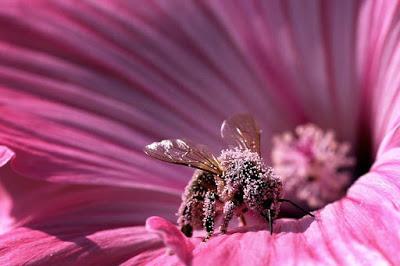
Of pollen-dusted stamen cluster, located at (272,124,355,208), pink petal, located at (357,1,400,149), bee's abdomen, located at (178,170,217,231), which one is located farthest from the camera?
pollen-dusted stamen cluster, located at (272,124,355,208)

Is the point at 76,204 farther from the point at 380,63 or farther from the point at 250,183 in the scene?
the point at 380,63

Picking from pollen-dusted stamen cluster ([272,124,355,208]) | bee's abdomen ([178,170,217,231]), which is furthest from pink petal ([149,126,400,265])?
pollen-dusted stamen cluster ([272,124,355,208])

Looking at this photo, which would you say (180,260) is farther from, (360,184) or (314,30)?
(314,30)

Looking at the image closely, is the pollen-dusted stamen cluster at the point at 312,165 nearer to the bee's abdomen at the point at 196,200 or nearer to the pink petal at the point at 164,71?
the pink petal at the point at 164,71

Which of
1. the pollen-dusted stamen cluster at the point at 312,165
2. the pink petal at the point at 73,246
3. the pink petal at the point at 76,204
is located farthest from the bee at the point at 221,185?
the pollen-dusted stamen cluster at the point at 312,165

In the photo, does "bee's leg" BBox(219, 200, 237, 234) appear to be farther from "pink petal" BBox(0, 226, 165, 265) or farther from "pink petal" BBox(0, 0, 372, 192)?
"pink petal" BBox(0, 0, 372, 192)

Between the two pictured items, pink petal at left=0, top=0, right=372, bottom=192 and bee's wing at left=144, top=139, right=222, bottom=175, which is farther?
pink petal at left=0, top=0, right=372, bottom=192

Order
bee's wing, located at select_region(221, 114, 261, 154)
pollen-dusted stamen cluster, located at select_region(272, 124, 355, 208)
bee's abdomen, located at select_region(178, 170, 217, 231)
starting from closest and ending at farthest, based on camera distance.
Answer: bee's abdomen, located at select_region(178, 170, 217, 231) → bee's wing, located at select_region(221, 114, 261, 154) → pollen-dusted stamen cluster, located at select_region(272, 124, 355, 208)
